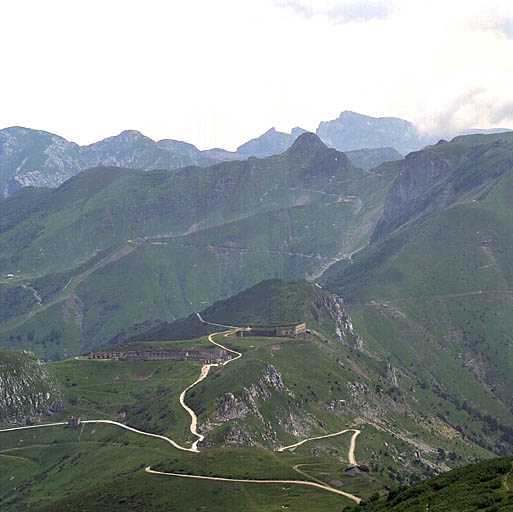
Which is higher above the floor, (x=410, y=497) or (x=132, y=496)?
(x=410, y=497)

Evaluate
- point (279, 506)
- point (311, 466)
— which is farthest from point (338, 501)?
point (311, 466)

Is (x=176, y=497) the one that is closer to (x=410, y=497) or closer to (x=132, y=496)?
(x=132, y=496)

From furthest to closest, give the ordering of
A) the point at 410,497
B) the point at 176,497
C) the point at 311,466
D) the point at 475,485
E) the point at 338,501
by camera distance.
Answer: the point at 311,466, the point at 176,497, the point at 338,501, the point at 410,497, the point at 475,485

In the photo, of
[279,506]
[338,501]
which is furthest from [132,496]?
[338,501]

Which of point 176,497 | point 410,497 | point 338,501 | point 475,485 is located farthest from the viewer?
point 176,497

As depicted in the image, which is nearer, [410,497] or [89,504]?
[410,497]

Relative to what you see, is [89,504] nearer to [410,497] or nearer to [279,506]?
[279,506]
